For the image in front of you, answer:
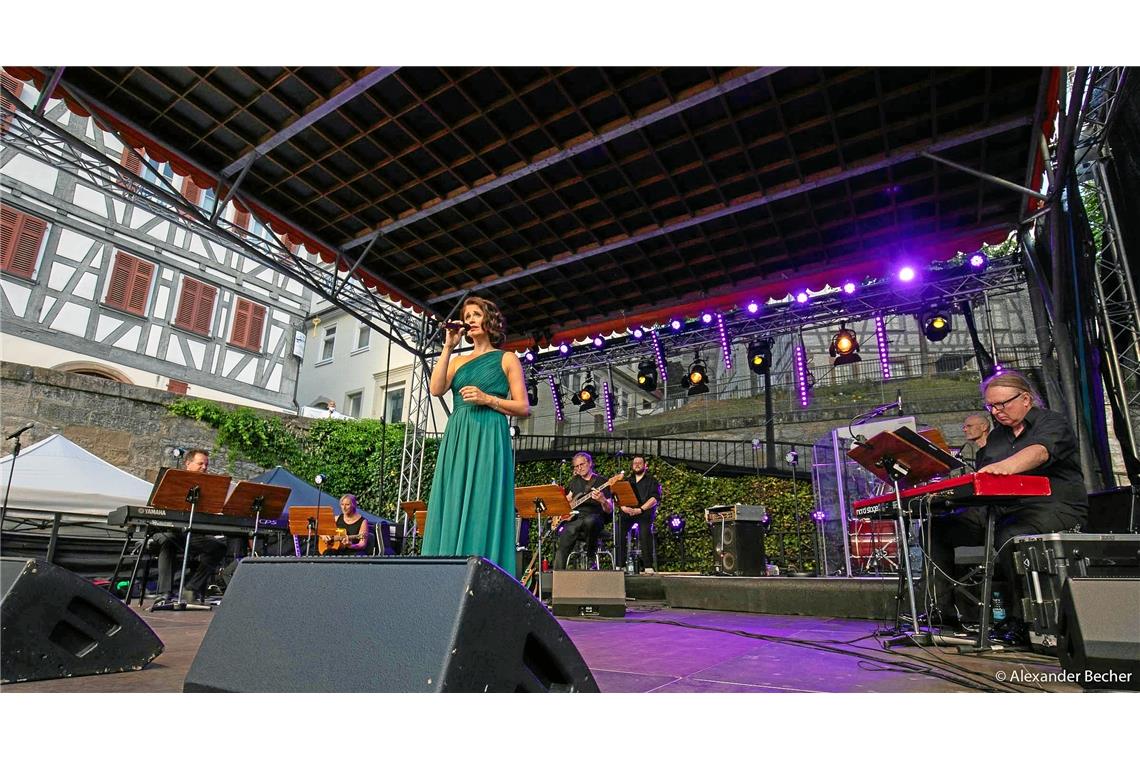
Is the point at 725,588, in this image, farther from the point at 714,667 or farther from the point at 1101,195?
the point at 1101,195

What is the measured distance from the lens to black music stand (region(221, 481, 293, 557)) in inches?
232

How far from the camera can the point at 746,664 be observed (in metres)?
2.77

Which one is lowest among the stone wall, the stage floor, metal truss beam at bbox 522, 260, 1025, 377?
the stage floor

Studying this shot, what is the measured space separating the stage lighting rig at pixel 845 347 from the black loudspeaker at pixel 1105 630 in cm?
757

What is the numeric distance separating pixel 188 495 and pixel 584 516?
4083 millimetres

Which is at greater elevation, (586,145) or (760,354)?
(586,145)

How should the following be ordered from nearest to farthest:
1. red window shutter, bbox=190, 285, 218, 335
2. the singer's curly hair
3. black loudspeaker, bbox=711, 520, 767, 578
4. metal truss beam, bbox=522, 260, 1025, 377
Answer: the singer's curly hair < black loudspeaker, bbox=711, 520, 767, 578 < metal truss beam, bbox=522, 260, 1025, 377 < red window shutter, bbox=190, 285, 218, 335

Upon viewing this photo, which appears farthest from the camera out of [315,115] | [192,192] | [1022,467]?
[192,192]

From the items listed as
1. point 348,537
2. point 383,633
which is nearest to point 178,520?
point 348,537

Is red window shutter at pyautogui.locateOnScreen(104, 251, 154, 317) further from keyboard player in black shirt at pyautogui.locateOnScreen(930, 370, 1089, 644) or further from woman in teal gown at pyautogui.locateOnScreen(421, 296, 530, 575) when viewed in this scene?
keyboard player in black shirt at pyautogui.locateOnScreen(930, 370, 1089, 644)

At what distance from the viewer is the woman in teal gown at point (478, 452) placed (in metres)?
2.89

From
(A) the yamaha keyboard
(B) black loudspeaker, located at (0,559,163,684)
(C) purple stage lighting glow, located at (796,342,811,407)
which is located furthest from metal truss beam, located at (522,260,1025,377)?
(B) black loudspeaker, located at (0,559,163,684)

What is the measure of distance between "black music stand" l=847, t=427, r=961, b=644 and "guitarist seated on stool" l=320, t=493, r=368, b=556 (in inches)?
246

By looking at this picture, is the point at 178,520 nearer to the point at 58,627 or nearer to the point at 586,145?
the point at 58,627
